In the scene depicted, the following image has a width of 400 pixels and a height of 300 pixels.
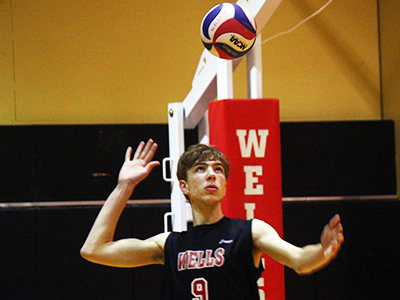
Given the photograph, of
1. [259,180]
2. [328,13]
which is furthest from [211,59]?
[328,13]

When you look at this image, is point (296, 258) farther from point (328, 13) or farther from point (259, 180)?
point (328, 13)

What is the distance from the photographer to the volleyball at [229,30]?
2.86m

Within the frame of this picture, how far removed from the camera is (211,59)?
11.7ft

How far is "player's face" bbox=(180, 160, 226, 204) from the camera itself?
6.57 ft

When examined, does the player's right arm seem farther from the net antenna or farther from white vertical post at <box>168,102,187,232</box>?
white vertical post at <box>168,102,187,232</box>

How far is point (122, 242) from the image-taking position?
2.05 m

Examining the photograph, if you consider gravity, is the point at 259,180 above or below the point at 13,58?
below

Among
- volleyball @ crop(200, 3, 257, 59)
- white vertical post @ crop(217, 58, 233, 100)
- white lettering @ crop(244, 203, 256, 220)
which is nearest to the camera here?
volleyball @ crop(200, 3, 257, 59)

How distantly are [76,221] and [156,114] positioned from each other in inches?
58.2

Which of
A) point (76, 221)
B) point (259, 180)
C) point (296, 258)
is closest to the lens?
point (296, 258)

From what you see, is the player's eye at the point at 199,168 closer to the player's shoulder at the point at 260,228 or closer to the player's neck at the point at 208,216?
the player's neck at the point at 208,216

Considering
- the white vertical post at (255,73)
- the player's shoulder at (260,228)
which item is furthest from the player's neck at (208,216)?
the white vertical post at (255,73)

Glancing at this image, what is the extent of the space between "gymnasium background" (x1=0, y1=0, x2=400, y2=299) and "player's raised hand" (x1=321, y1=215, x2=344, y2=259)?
145 inches

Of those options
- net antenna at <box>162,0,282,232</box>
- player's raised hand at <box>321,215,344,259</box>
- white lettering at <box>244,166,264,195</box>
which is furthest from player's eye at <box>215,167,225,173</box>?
net antenna at <box>162,0,282,232</box>
